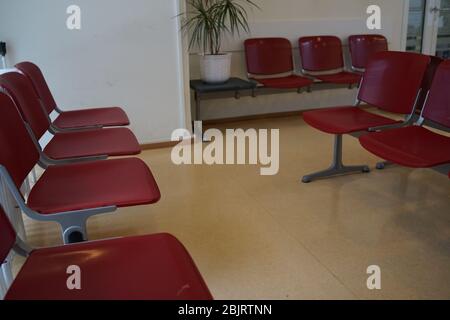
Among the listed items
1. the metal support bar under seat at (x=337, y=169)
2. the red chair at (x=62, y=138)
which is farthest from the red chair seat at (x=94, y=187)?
the metal support bar under seat at (x=337, y=169)

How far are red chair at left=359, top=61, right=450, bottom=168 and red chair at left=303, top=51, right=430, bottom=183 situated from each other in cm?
15

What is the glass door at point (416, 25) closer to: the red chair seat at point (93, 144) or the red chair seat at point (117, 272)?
the red chair seat at point (93, 144)

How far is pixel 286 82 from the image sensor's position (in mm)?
4203

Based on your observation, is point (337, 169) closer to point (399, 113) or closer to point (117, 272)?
point (399, 113)

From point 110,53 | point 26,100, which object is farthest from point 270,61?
point 26,100

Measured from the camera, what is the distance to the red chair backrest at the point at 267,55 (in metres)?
4.31

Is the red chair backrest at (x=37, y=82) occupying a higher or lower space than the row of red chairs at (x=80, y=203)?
higher

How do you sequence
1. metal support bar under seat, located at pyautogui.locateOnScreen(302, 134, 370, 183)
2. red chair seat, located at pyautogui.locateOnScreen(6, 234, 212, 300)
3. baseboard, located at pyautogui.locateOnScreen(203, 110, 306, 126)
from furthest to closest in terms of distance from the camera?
baseboard, located at pyautogui.locateOnScreen(203, 110, 306, 126) → metal support bar under seat, located at pyautogui.locateOnScreen(302, 134, 370, 183) → red chair seat, located at pyautogui.locateOnScreen(6, 234, 212, 300)

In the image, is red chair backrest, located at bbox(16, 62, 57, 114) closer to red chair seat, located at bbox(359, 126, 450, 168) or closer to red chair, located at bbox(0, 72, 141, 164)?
red chair, located at bbox(0, 72, 141, 164)

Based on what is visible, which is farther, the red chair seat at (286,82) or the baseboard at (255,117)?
the baseboard at (255,117)

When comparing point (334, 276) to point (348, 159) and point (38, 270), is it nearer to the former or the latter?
point (38, 270)

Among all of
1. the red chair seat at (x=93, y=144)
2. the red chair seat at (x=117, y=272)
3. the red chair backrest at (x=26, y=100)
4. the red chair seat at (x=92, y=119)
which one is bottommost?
the red chair seat at (x=117, y=272)

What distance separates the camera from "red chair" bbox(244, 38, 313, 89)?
429 centimetres

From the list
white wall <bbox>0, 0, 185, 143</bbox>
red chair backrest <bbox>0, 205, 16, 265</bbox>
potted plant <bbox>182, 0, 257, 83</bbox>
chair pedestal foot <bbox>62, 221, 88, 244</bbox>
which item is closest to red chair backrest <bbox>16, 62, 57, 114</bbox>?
white wall <bbox>0, 0, 185, 143</bbox>
